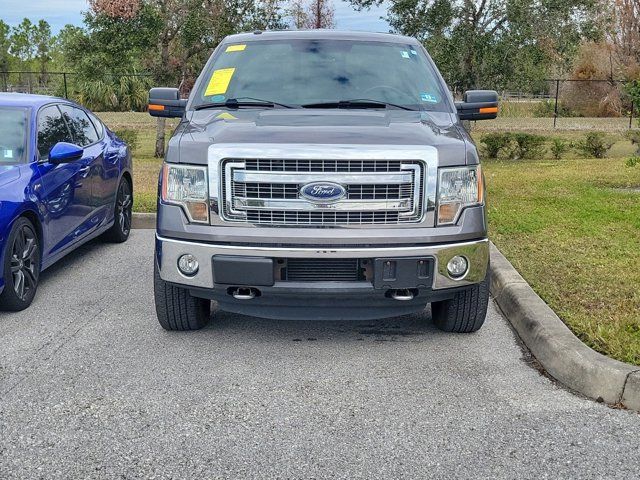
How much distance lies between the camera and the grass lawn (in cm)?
491

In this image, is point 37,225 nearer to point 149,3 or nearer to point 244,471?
point 244,471

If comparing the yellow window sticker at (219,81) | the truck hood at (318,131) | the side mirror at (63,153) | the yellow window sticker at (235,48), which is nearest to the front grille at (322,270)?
the truck hood at (318,131)

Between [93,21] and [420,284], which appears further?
[93,21]

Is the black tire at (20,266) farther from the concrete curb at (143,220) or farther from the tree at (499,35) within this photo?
the tree at (499,35)

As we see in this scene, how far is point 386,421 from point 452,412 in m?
0.37

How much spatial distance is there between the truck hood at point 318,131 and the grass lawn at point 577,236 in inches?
56.2

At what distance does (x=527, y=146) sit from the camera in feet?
59.4

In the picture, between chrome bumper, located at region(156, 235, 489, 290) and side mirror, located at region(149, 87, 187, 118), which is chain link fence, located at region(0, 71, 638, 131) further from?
chrome bumper, located at region(156, 235, 489, 290)

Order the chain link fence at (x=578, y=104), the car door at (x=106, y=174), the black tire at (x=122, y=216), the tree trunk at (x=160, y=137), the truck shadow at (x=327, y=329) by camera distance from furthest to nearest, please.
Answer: the chain link fence at (x=578, y=104) < the tree trunk at (x=160, y=137) < the black tire at (x=122, y=216) < the car door at (x=106, y=174) < the truck shadow at (x=327, y=329)

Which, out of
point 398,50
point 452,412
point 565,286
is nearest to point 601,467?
point 452,412

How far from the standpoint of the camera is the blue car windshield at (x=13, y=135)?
6047 millimetres

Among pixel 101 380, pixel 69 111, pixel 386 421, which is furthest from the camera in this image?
pixel 69 111

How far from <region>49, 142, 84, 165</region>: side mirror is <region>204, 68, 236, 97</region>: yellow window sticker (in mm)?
1381

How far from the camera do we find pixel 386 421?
3.78 metres
